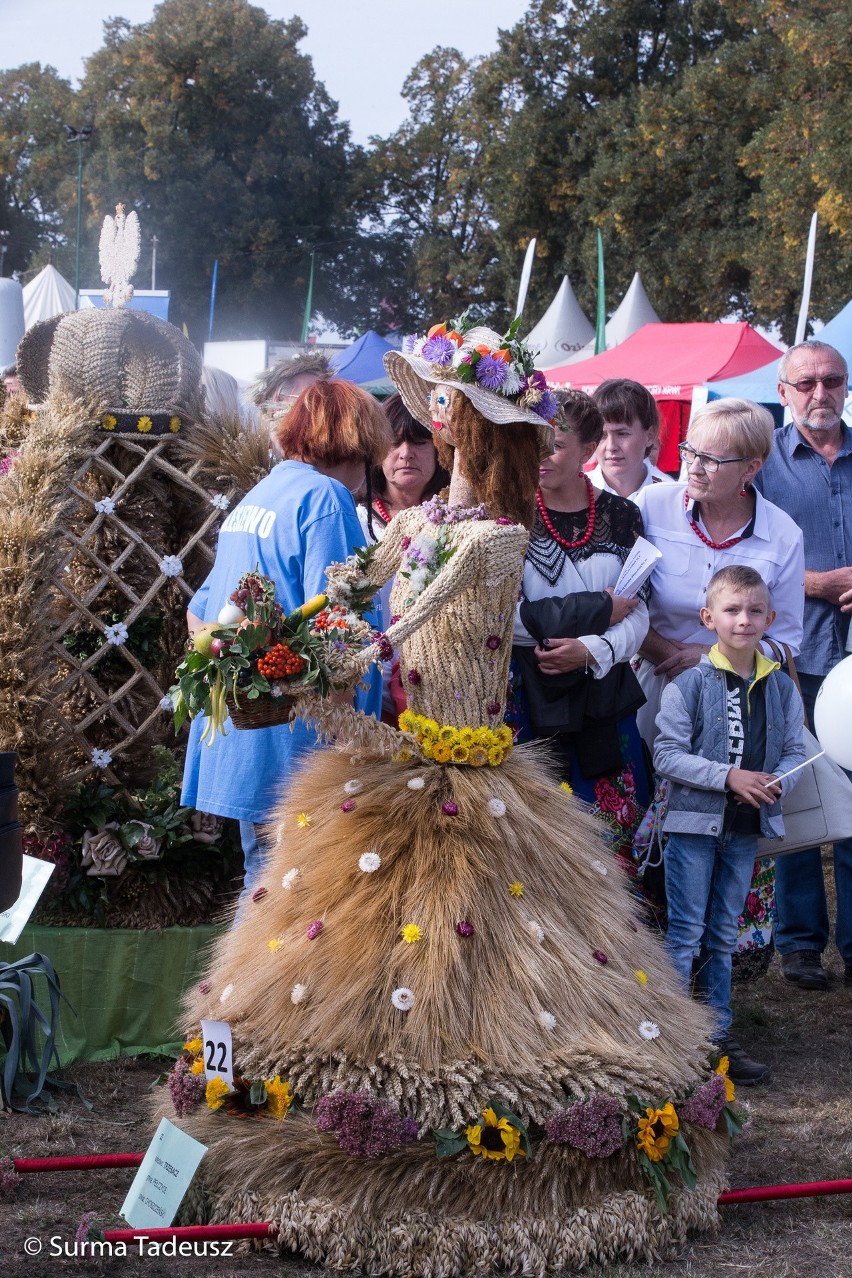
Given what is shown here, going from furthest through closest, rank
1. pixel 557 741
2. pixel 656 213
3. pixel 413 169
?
pixel 413 169, pixel 656 213, pixel 557 741

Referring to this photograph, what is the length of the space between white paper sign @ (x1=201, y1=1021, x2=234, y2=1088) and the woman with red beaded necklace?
4.12ft

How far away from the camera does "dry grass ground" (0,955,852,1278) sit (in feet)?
7.98

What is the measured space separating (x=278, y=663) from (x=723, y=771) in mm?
1530

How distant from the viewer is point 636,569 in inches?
144

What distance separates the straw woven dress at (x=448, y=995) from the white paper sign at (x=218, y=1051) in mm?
34

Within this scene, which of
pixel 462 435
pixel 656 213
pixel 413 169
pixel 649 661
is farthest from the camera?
pixel 413 169

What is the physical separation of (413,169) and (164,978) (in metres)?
31.7

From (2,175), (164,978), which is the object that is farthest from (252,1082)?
(2,175)

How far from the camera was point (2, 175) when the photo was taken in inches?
1325

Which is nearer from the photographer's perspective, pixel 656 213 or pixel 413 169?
pixel 656 213

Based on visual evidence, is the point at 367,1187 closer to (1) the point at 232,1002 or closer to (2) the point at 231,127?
(1) the point at 232,1002

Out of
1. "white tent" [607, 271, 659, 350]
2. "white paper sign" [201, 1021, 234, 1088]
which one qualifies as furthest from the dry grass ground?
"white tent" [607, 271, 659, 350]

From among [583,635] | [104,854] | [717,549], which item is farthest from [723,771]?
[104,854]

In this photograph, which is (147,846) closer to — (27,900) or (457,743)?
(27,900)
